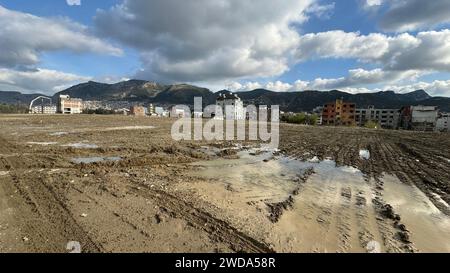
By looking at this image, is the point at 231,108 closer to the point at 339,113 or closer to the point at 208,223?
the point at 339,113

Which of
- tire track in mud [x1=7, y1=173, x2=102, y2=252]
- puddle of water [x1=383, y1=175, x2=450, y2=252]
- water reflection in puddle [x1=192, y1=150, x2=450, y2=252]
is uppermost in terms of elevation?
tire track in mud [x1=7, y1=173, x2=102, y2=252]

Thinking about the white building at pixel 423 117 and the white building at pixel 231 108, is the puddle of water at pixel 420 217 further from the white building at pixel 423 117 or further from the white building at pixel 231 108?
the white building at pixel 423 117

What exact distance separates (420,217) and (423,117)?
A: 4759 inches

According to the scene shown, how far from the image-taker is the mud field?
554 cm

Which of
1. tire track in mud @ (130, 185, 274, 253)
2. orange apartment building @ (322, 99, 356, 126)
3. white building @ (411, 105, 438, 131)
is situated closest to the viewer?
tire track in mud @ (130, 185, 274, 253)

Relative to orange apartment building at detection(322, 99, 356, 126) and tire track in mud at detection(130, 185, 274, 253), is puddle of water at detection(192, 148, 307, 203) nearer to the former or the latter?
tire track in mud at detection(130, 185, 274, 253)

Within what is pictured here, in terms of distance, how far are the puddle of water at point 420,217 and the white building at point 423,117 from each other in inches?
4231

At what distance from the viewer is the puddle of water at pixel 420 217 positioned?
242 inches

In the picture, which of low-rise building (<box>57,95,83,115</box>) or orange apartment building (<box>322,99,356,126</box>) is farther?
low-rise building (<box>57,95,83,115</box>)

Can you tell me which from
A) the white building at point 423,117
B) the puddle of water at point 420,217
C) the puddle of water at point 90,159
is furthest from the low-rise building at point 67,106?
the puddle of water at point 420,217

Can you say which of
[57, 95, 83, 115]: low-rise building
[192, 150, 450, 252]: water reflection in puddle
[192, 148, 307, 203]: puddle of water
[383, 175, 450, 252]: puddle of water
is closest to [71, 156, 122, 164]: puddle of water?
[192, 148, 307, 203]: puddle of water

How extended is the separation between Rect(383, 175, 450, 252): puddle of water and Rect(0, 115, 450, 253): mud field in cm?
3

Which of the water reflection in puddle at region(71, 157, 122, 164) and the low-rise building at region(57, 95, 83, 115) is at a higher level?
the low-rise building at region(57, 95, 83, 115)
